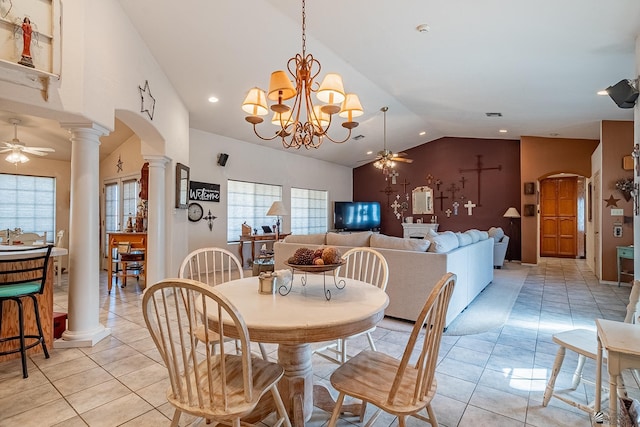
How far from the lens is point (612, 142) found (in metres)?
5.42

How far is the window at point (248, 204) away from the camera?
22.9ft

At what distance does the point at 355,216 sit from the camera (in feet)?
32.1

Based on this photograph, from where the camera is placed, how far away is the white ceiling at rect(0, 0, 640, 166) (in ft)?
9.53

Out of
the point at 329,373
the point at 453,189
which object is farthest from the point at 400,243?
the point at 453,189

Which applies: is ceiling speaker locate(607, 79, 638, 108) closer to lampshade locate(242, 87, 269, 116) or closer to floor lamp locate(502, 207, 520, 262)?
lampshade locate(242, 87, 269, 116)

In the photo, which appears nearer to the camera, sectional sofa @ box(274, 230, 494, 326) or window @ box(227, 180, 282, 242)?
sectional sofa @ box(274, 230, 494, 326)

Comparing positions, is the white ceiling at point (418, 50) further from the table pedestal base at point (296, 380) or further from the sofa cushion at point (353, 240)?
the table pedestal base at point (296, 380)

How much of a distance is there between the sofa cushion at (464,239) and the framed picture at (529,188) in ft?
13.8

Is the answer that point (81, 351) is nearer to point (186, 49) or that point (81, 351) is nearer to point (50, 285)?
point (50, 285)

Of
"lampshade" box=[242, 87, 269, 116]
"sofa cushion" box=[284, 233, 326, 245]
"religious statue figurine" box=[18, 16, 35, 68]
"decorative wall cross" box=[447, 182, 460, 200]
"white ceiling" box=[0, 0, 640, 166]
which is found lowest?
"sofa cushion" box=[284, 233, 326, 245]

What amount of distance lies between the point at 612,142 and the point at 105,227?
375 inches

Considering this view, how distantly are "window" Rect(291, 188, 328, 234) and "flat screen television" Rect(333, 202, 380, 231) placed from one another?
39 cm

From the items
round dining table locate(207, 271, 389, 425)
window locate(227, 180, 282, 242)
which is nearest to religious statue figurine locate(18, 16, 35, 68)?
round dining table locate(207, 271, 389, 425)

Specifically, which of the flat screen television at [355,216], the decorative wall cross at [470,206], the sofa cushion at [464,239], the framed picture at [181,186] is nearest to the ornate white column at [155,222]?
the framed picture at [181,186]
